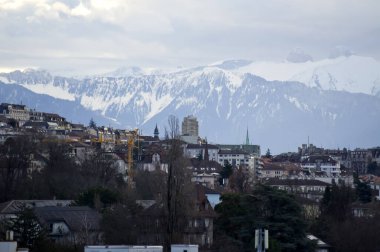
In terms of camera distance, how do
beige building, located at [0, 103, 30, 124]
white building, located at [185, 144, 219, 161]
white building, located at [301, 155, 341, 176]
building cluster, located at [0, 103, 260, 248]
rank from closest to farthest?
building cluster, located at [0, 103, 260, 248]
white building, located at [301, 155, 341, 176]
white building, located at [185, 144, 219, 161]
beige building, located at [0, 103, 30, 124]

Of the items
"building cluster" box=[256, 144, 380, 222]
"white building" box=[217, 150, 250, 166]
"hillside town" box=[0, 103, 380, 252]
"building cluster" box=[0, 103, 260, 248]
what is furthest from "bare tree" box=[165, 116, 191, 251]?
"white building" box=[217, 150, 250, 166]

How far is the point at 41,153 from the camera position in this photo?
3912 inches

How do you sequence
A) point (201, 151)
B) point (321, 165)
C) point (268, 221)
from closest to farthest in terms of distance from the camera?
1. point (268, 221)
2. point (201, 151)
3. point (321, 165)

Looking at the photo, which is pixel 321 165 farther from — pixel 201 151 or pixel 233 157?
pixel 201 151

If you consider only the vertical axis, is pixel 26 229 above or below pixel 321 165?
below

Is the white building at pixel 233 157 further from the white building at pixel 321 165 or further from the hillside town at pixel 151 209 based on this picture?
the hillside town at pixel 151 209

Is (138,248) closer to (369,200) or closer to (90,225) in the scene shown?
(90,225)

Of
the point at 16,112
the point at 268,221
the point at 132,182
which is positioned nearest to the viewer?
the point at 268,221

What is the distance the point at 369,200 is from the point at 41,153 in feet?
82.3

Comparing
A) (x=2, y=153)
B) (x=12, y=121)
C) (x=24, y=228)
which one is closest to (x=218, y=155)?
(x=12, y=121)

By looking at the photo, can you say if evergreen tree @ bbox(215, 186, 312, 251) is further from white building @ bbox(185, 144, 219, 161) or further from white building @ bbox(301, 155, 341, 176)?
white building @ bbox(185, 144, 219, 161)

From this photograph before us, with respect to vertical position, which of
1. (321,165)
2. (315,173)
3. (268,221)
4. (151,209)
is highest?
(321,165)

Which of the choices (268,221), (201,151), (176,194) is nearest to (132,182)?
(268,221)

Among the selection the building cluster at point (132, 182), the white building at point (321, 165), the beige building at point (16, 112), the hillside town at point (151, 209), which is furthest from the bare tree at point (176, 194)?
the beige building at point (16, 112)
